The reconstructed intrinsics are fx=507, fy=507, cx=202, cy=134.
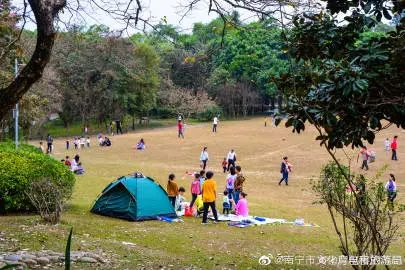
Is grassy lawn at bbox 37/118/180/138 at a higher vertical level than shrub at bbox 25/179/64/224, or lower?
higher

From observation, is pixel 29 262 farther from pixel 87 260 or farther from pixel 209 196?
pixel 209 196

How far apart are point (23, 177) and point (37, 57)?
6885mm

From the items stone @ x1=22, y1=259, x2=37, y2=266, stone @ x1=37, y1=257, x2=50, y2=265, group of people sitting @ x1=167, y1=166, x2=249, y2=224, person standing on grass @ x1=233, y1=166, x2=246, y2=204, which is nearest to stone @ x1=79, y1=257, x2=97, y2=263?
stone @ x1=37, y1=257, x2=50, y2=265

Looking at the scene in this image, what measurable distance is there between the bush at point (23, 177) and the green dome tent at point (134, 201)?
136 centimetres

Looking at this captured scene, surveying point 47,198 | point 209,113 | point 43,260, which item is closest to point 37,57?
point 43,260

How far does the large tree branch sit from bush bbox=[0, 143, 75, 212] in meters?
6.07

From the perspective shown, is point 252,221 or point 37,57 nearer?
point 37,57

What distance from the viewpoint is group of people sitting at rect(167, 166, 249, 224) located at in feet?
40.8

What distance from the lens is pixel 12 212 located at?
12.2 meters

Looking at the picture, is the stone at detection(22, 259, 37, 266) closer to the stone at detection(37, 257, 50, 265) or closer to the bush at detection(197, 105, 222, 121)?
the stone at detection(37, 257, 50, 265)

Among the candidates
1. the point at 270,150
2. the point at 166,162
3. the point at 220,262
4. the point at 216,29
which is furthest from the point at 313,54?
the point at 270,150

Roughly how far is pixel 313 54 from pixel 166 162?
22.6 meters

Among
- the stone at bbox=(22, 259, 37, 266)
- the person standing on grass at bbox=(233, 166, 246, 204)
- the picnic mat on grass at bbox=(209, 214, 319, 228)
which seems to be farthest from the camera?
the person standing on grass at bbox=(233, 166, 246, 204)

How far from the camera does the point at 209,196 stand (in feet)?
40.6
